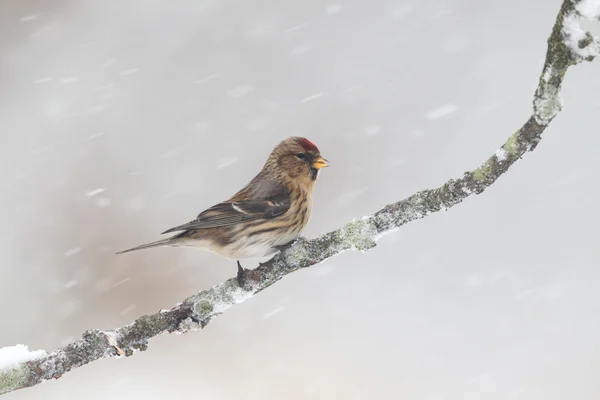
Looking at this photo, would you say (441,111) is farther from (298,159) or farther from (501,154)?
(501,154)

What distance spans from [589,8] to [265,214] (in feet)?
6.64

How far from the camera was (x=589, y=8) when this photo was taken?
1.75 metres

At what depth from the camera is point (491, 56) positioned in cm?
753

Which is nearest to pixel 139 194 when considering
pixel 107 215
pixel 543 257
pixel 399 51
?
pixel 107 215

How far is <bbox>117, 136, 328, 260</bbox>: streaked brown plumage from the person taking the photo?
331 cm

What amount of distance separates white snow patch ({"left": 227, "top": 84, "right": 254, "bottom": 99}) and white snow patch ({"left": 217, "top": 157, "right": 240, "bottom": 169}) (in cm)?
83

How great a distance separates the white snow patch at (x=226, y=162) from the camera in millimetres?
7246

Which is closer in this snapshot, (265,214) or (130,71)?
(265,214)

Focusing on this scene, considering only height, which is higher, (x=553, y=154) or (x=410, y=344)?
(x=553, y=154)

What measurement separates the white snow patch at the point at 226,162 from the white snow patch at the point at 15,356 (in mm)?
4820

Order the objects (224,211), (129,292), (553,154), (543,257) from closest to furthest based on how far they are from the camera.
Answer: (224,211)
(129,292)
(543,257)
(553,154)

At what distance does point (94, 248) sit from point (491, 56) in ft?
15.1

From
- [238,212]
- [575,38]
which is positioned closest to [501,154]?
[575,38]

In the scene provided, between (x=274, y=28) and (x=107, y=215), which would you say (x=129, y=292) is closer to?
(x=107, y=215)
